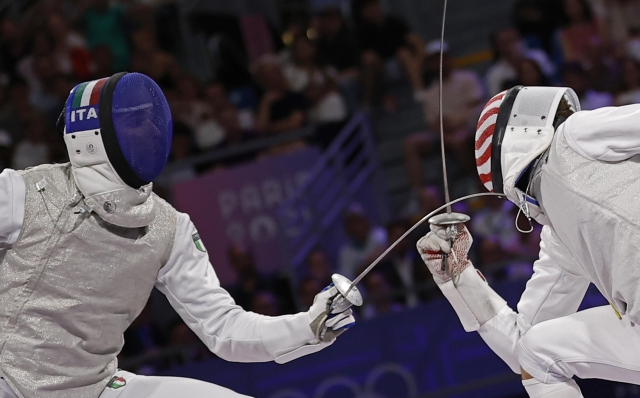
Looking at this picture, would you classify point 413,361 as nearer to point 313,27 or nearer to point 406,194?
point 406,194

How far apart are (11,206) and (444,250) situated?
118 cm

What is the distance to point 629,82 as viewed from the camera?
461 centimetres

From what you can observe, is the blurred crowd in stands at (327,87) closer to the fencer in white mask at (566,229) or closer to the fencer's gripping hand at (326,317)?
the fencer in white mask at (566,229)

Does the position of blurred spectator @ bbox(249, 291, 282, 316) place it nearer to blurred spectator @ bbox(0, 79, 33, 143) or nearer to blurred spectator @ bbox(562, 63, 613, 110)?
blurred spectator @ bbox(562, 63, 613, 110)

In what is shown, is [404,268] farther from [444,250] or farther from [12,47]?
[12,47]

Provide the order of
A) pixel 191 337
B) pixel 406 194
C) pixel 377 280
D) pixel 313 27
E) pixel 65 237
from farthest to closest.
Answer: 1. pixel 313 27
2. pixel 406 194
3. pixel 191 337
4. pixel 377 280
5. pixel 65 237

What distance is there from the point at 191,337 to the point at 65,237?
280 cm

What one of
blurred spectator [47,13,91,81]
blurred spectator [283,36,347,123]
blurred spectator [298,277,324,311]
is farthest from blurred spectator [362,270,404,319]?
blurred spectator [47,13,91,81]

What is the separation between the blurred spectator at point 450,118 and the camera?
4.88 meters

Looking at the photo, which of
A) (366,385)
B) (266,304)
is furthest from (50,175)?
(266,304)

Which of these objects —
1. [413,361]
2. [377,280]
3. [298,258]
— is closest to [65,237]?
[413,361]

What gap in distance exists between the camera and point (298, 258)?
500 centimetres

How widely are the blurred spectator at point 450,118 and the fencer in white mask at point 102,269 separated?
110 inches

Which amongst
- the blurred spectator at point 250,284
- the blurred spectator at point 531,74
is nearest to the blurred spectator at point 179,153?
the blurred spectator at point 250,284
